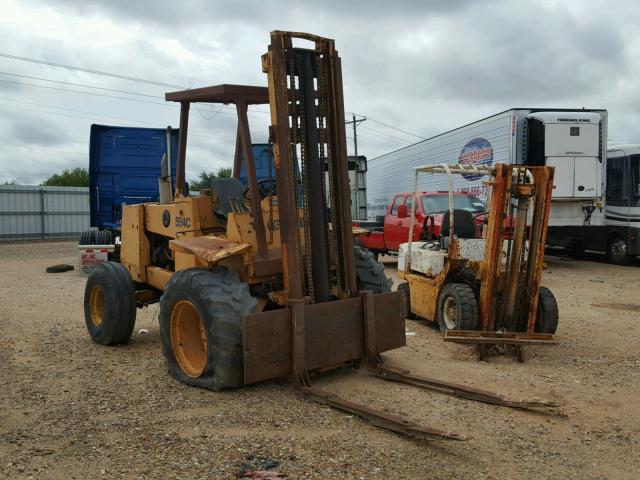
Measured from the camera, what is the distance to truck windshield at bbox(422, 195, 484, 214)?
463 inches

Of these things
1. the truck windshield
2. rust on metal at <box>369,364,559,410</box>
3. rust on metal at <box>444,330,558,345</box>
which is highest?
the truck windshield

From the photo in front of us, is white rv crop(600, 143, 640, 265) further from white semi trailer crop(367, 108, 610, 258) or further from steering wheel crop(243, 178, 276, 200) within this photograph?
steering wheel crop(243, 178, 276, 200)

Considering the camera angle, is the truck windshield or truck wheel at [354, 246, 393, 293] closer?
truck wheel at [354, 246, 393, 293]

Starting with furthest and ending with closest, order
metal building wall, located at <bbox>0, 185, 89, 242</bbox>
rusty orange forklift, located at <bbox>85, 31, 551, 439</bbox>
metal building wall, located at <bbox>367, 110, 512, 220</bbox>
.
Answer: metal building wall, located at <bbox>0, 185, 89, 242</bbox> < metal building wall, located at <bbox>367, 110, 512, 220</bbox> < rusty orange forklift, located at <bbox>85, 31, 551, 439</bbox>

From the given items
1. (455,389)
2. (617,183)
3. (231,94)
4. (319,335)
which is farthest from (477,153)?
(319,335)

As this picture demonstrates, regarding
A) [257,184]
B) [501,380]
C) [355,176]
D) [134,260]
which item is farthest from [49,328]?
[355,176]

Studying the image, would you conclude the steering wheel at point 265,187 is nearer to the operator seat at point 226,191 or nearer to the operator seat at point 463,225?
the operator seat at point 226,191

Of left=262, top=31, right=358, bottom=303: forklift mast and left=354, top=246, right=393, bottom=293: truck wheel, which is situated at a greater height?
left=262, top=31, right=358, bottom=303: forklift mast

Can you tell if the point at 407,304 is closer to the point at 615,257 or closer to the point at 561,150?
the point at 561,150

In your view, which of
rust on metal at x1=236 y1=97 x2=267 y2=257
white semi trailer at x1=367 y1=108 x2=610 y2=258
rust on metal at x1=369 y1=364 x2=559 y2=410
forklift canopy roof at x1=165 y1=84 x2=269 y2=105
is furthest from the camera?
white semi trailer at x1=367 y1=108 x2=610 y2=258

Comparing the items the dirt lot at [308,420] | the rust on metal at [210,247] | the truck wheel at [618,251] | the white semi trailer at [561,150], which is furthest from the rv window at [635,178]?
the rust on metal at [210,247]

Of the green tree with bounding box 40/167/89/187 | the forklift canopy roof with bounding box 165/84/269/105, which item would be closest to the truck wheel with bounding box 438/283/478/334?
the forklift canopy roof with bounding box 165/84/269/105

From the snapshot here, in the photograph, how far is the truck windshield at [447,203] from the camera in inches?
463

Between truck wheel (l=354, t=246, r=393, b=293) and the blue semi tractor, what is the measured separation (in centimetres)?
948
